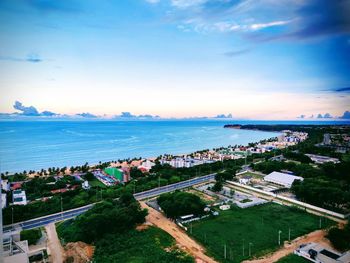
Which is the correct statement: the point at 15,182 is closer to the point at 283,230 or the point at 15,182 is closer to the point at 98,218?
the point at 98,218

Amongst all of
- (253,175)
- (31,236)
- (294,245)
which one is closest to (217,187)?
(253,175)

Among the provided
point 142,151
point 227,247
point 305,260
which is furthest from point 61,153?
point 305,260

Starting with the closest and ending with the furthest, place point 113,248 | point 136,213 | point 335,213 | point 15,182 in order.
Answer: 1. point 113,248
2. point 136,213
3. point 335,213
4. point 15,182

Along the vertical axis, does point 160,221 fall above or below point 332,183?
below

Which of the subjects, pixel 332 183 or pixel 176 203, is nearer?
pixel 176 203

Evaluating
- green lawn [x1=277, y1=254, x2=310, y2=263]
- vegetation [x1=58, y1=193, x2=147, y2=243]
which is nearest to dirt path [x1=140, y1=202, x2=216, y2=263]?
vegetation [x1=58, y1=193, x2=147, y2=243]

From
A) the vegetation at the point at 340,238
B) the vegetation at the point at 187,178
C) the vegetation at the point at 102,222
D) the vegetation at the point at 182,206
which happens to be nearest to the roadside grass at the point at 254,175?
the vegetation at the point at 187,178

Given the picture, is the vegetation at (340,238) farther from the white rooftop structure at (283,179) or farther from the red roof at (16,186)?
the red roof at (16,186)
